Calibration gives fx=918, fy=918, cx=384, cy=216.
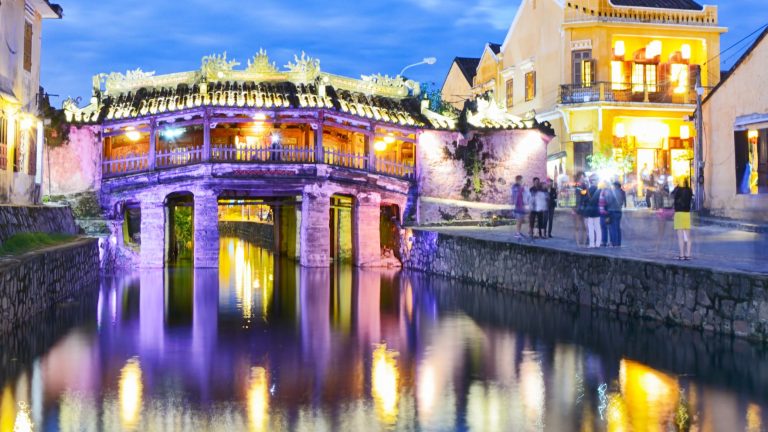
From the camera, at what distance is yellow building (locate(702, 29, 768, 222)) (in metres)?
26.8

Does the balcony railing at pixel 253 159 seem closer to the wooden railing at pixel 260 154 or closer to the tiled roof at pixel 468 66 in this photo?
the wooden railing at pixel 260 154

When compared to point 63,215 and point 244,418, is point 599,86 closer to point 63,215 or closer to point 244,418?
point 63,215

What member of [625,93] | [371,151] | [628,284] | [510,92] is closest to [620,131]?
[625,93]

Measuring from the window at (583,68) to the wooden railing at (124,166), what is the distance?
2152cm

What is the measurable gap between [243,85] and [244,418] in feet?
86.1

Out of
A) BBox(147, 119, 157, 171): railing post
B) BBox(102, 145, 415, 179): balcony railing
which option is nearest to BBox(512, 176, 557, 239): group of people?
BBox(102, 145, 415, 179): balcony railing

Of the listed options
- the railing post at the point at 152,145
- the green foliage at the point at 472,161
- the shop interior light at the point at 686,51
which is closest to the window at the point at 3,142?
the railing post at the point at 152,145

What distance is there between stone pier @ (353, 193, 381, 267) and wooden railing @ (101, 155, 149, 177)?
780 centimetres

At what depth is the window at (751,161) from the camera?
88.3 ft

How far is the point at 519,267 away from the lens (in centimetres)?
2230

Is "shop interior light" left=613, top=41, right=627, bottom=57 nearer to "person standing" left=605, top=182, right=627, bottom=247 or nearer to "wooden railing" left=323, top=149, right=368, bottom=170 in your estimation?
"wooden railing" left=323, top=149, right=368, bottom=170

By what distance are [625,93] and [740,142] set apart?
17167 mm

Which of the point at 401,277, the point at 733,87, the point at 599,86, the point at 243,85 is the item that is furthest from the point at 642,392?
the point at 599,86

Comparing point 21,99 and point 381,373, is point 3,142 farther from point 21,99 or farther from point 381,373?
point 381,373
